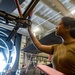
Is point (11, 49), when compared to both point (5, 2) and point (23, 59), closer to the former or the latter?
point (23, 59)

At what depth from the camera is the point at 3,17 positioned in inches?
54.4

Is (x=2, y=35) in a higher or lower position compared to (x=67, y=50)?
higher

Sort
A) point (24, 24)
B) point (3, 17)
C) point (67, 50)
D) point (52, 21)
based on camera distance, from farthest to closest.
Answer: point (52, 21)
point (24, 24)
point (3, 17)
point (67, 50)

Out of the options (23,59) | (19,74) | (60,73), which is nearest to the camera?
(60,73)

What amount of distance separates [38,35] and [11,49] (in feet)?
5.64

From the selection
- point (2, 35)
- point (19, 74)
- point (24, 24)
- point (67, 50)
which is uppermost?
A: point (2, 35)

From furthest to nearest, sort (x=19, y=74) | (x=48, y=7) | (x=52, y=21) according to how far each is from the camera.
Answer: (x=52, y=21), (x=19, y=74), (x=48, y=7)

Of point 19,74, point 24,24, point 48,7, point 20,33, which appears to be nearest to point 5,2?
point 24,24

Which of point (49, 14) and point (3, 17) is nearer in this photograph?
point (3, 17)

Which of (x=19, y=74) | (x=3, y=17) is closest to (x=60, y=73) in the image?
(x=3, y=17)

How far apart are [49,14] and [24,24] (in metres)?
4.66

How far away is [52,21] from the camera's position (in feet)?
21.6

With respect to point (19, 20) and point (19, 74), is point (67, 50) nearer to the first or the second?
point (19, 20)

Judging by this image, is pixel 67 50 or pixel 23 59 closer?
pixel 67 50
